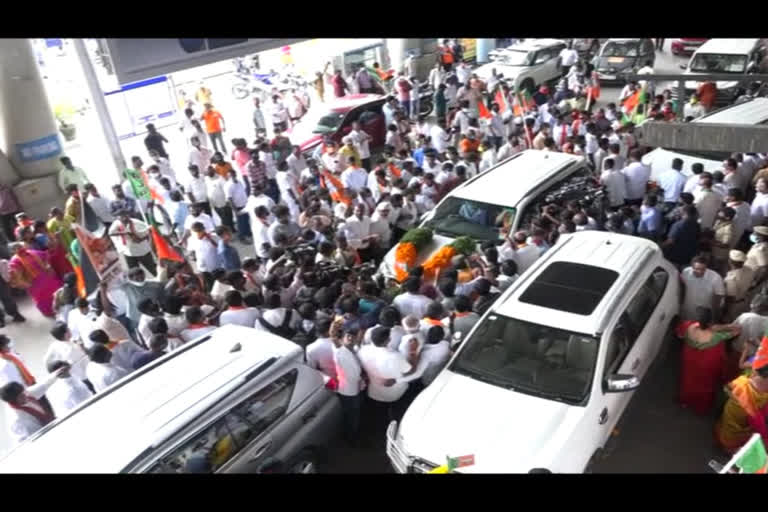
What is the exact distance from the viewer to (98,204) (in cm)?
1077

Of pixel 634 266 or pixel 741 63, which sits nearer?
pixel 634 266

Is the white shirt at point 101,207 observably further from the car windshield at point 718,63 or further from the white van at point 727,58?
the car windshield at point 718,63

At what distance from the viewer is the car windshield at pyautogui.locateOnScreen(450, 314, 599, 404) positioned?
5.64m

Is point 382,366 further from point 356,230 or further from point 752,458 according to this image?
point 356,230

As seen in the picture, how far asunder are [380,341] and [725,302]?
413 cm

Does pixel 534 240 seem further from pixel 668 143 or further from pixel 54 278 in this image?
pixel 54 278

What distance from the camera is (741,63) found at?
1582 centimetres

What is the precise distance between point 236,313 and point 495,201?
382 centimetres

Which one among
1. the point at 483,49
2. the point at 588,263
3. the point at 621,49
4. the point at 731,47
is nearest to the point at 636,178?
the point at 588,263

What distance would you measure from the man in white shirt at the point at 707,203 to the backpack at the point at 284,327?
5773 mm
